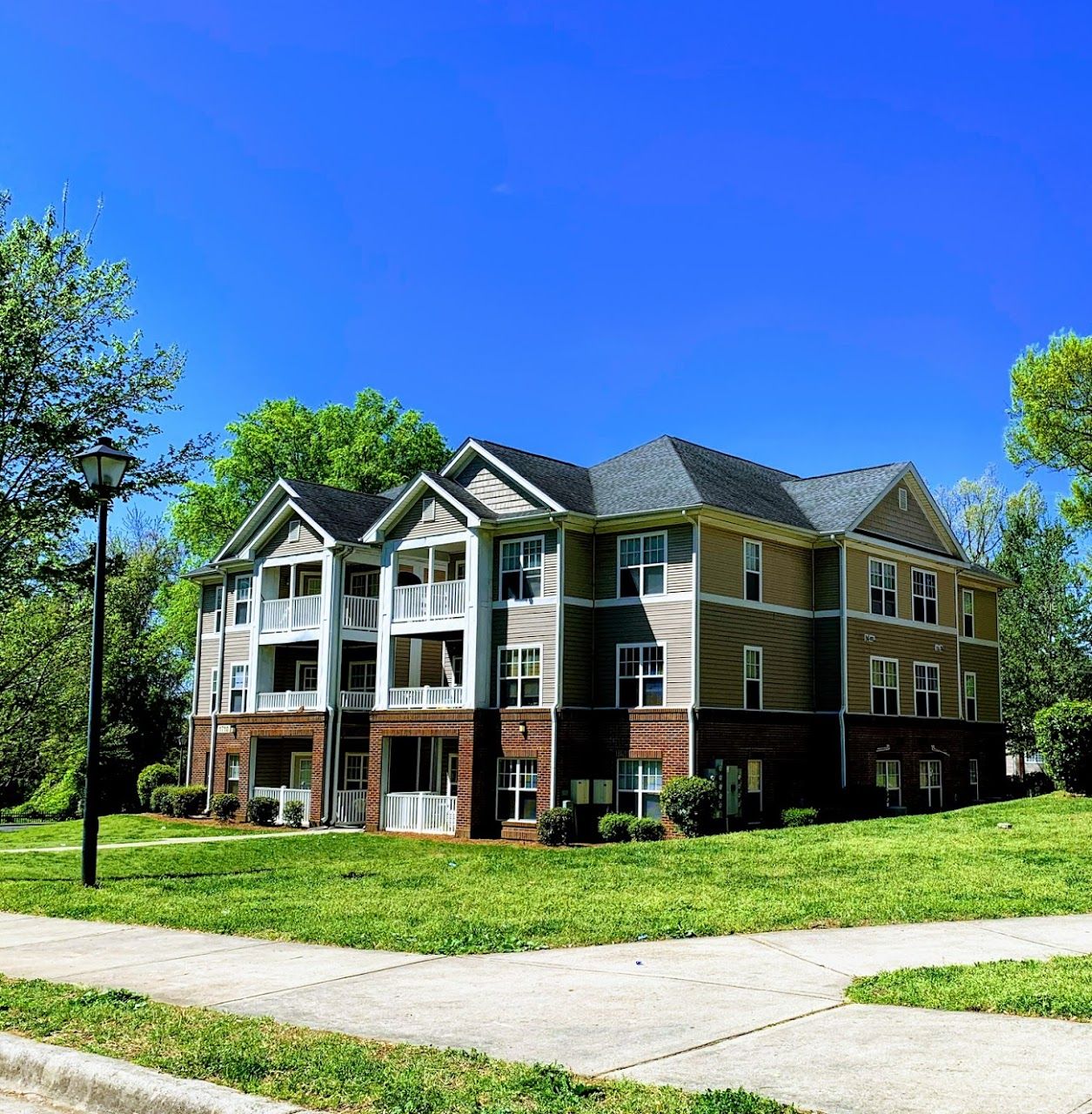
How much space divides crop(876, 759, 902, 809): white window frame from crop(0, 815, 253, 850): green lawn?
18.0 m

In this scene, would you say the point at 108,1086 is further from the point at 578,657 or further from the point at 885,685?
the point at 885,685

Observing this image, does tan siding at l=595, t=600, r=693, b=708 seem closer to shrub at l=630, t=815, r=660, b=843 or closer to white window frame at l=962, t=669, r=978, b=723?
shrub at l=630, t=815, r=660, b=843

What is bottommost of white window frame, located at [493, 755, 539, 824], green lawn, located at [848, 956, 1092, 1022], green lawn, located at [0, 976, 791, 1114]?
green lawn, located at [0, 976, 791, 1114]

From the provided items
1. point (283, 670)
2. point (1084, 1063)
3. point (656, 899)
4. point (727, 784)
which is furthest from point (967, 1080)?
point (283, 670)

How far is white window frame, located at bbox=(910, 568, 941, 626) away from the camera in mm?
35438

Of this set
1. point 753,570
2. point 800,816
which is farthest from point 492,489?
point 800,816

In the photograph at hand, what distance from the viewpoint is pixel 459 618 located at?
31.6m

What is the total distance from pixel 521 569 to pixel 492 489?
2538 mm

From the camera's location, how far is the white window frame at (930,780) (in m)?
34.8

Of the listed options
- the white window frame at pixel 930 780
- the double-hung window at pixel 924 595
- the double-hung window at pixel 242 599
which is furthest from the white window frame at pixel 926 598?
the double-hung window at pixel 242 599

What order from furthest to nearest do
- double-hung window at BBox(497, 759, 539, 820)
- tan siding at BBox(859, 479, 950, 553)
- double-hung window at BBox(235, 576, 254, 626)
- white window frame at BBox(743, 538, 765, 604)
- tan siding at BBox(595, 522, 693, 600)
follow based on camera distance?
double-hung window at BBox(235, 576, 254, 626) < tan siding at BBox(859, 479, 950, 553) < white window frame at BBox(743, 538, 765, 604) < double-hung window at BBox(497, 759, 539, 820) < tan siding at BBox(595, 522, 693, 600)

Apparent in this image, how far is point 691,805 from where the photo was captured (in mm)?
27109

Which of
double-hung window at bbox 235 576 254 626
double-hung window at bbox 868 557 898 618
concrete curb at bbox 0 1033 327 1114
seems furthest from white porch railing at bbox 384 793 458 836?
concrete curb at bbox 0 1033 327 1114

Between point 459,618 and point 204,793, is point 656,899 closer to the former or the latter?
point 459,618
